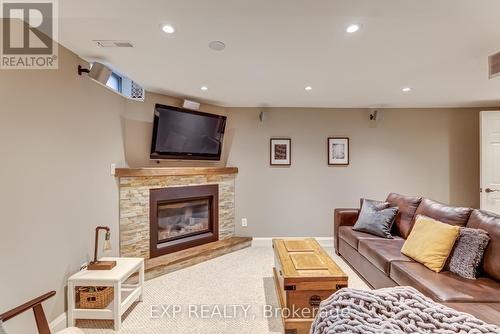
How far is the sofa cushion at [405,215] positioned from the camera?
115 inches

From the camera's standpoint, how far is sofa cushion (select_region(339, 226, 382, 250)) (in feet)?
9.74

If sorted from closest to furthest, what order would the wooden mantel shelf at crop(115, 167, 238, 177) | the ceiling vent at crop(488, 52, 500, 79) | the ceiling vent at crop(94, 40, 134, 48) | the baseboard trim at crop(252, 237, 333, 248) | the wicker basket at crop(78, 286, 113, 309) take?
the ceiling vent at crop(94, 40, 134, 48) → the wicker basket at crop(78, 286, 113, 309) → the ceiling vent at crop(488, 52, 500, 79) → the wooden mantel shelf at crop(115, 167, 238, 177) → the baseboard trim at crop(252, 237, 333, 248)

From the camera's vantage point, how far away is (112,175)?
9.02ft

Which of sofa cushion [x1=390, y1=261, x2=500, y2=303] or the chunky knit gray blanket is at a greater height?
the chunky knit gray blanket

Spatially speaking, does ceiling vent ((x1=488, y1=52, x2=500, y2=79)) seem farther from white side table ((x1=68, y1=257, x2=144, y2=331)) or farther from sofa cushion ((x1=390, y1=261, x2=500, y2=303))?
white side table ((x1=68, y1=257, x2=144, y2=331))

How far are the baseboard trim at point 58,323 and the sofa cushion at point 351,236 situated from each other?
2.92 meters

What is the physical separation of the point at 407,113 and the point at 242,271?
3679 mm

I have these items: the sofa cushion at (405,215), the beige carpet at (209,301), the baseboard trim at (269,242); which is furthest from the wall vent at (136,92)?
the sofa cushion at (405,215)

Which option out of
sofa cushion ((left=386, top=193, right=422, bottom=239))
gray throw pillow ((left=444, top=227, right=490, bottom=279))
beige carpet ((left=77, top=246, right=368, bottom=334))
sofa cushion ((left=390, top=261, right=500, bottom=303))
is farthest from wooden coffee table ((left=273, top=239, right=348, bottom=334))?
sofa cushion ((left=386, top=193, right=422, bottom=239))

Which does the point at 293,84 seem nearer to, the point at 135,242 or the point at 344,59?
the point at 344,59

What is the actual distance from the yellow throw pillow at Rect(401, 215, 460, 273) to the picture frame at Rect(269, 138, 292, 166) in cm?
215

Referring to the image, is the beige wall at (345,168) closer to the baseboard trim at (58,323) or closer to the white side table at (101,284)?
the white side table at (101,284)

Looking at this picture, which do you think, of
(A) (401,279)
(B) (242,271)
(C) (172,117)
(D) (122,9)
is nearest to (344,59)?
(D) (122,9)

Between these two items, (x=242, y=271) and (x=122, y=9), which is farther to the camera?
(x=242, y=271)
